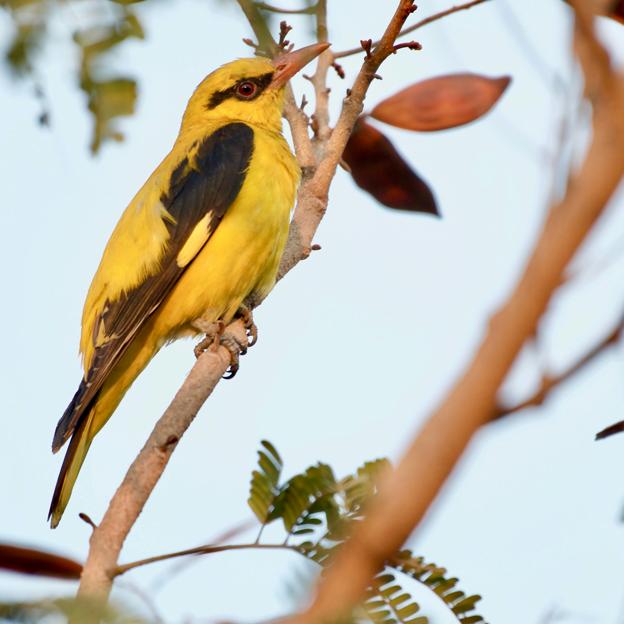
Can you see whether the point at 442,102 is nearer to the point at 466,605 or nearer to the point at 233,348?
the point at 233,348

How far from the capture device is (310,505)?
295 centimetres

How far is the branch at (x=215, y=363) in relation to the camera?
2672 mm

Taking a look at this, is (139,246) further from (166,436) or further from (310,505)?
(310,505)

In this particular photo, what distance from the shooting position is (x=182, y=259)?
5379 mm

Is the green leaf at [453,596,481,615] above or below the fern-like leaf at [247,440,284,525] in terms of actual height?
below

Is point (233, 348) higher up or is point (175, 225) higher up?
point (175, 225)

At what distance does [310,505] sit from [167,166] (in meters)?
3.54

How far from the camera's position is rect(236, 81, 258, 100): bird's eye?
6367 mm

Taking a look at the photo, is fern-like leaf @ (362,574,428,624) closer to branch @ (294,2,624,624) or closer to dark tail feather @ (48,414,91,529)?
branch @ (294,2,624,624)

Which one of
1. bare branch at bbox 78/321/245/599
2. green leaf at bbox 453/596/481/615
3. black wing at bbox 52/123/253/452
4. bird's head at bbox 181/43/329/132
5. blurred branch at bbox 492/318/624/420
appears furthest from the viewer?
bird's head at bbox 181/43/329/132

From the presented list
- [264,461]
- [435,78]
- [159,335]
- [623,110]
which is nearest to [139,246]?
[159,335]

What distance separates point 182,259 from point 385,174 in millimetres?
1145

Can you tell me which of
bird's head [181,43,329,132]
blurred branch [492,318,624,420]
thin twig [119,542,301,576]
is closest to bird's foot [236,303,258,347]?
bird's head [181,43,329,132]

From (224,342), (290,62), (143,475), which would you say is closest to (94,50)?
(143,475)
